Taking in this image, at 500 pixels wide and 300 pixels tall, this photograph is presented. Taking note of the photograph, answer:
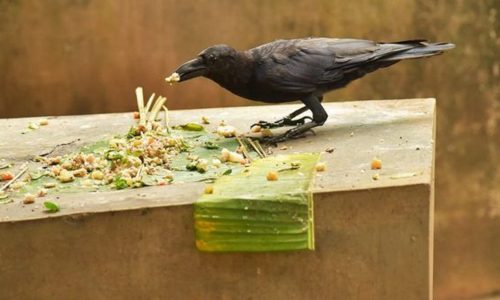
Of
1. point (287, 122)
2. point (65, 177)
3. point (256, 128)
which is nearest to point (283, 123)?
point (287, 122)

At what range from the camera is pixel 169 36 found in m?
5.16

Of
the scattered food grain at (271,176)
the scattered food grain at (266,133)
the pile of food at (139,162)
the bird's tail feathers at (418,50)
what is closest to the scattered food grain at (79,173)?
the pile of food at (139,162)

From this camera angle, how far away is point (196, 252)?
2.68 m

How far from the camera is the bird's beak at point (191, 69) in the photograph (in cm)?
334

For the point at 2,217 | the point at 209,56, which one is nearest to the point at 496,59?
the point at 209,56

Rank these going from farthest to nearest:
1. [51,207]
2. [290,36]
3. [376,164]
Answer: [290,36], [376,164], [51,207]

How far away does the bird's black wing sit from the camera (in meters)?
3.46

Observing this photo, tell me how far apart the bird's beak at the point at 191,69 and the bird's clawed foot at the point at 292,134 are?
0.35 meters

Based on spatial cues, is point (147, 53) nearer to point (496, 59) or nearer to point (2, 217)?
point (496, 59)

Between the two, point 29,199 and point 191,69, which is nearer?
point 29,199

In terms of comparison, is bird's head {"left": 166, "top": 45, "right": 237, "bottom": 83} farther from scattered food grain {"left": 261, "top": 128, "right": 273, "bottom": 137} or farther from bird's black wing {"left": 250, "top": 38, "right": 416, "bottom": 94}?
scattered food grain {"left": 261, "top": 128, "right": 273, "bottom": 137}

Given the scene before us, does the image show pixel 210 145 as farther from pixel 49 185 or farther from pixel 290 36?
pixel 290 36

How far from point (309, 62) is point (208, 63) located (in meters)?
0.39

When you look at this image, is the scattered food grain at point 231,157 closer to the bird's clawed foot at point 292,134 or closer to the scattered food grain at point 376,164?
the bird's clawed foot at point 292,134
